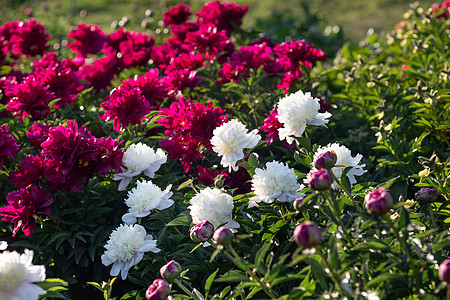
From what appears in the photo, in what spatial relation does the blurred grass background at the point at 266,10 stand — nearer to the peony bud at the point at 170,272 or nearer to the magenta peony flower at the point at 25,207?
the magenta peony flower at the point at 25,207

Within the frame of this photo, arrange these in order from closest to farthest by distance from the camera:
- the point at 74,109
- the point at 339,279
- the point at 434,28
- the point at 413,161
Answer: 1. the point at 339,279
2. the point at 413,161
3. the point at 74,109
4. the point at 434,28

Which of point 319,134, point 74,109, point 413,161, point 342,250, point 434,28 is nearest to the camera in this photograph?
point 342,250

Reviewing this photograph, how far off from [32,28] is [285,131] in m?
2.23

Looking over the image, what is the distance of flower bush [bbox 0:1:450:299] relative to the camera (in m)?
1.36

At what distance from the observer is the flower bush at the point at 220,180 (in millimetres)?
1357

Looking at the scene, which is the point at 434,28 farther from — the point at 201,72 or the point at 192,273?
the point at 192,273

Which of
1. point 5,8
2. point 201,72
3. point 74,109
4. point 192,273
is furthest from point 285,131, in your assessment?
point 5,8

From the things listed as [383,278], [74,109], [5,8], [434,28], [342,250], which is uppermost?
[383,278]

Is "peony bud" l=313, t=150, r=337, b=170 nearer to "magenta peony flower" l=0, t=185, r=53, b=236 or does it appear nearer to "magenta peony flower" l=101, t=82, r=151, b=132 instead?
"magenta peony flower" l=101, t=82, r=151, b=132

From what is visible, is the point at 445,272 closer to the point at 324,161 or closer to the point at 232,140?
the point at 324,161

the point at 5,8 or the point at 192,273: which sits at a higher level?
the point at 192,273

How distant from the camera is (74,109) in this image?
3.01 m

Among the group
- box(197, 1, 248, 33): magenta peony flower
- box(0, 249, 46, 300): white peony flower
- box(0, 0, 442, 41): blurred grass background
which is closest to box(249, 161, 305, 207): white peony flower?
box(0, 249, 46, 300): white peony flower

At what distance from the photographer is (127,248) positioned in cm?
172
